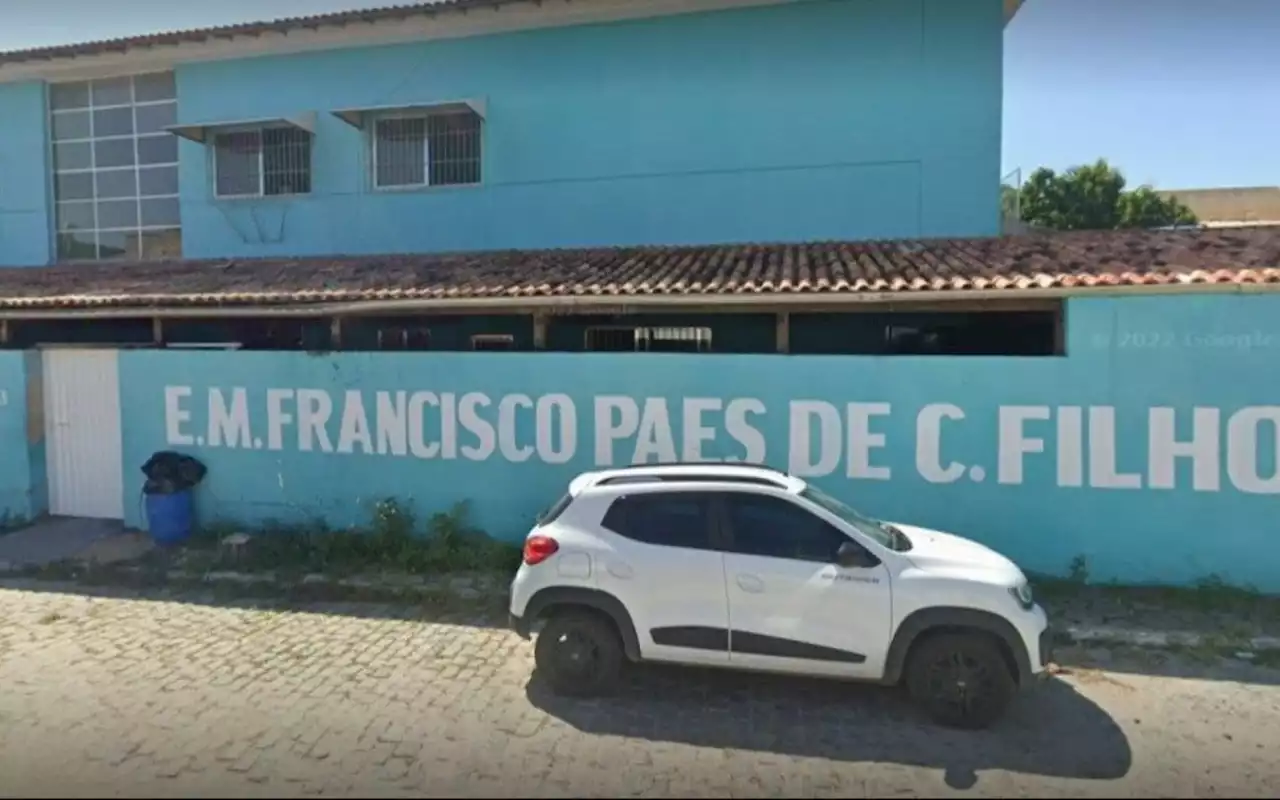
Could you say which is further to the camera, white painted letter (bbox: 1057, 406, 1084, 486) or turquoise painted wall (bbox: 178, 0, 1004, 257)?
turquoise painted wall (bbox: 178, 0, 1004, 257)

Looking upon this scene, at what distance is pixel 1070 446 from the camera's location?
7.11 m

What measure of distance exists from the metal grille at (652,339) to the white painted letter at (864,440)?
10.2 ft

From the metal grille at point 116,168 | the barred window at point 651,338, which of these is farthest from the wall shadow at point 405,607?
the metal grille at point 116,168

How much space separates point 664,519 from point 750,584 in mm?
693

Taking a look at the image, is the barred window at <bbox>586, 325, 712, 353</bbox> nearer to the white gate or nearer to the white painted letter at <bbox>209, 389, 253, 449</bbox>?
the white painted letter at <bbox>209, 389, 253, 449</bbox>

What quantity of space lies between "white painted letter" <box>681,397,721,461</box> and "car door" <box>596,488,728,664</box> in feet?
9.29

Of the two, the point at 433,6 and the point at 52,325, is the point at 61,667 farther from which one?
the point at 433,6

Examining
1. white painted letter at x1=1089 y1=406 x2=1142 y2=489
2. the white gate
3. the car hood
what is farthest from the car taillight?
the white gate

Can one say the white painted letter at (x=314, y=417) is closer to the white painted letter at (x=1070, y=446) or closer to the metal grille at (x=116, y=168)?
the metal grille at (x=116, y=168)

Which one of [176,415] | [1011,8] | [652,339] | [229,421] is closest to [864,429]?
[652,339]

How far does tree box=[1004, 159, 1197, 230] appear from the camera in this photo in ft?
94.6

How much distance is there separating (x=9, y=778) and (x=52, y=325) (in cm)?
997

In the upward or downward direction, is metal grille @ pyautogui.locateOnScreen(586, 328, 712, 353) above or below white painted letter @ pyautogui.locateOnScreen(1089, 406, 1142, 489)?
above

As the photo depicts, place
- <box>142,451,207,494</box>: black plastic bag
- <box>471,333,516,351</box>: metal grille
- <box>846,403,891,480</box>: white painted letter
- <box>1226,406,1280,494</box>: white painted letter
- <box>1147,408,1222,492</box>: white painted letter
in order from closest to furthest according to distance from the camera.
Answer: <box>1226,406,1280,494</box>: white painted letter
<box>1147,408,1222,492</box>: white painted letter
<box>846,403,891,480</box>: white painted letter
<box>142,451,207,494</box>: black plastic bag
<box>471,333,516,351</box>: metal grille
